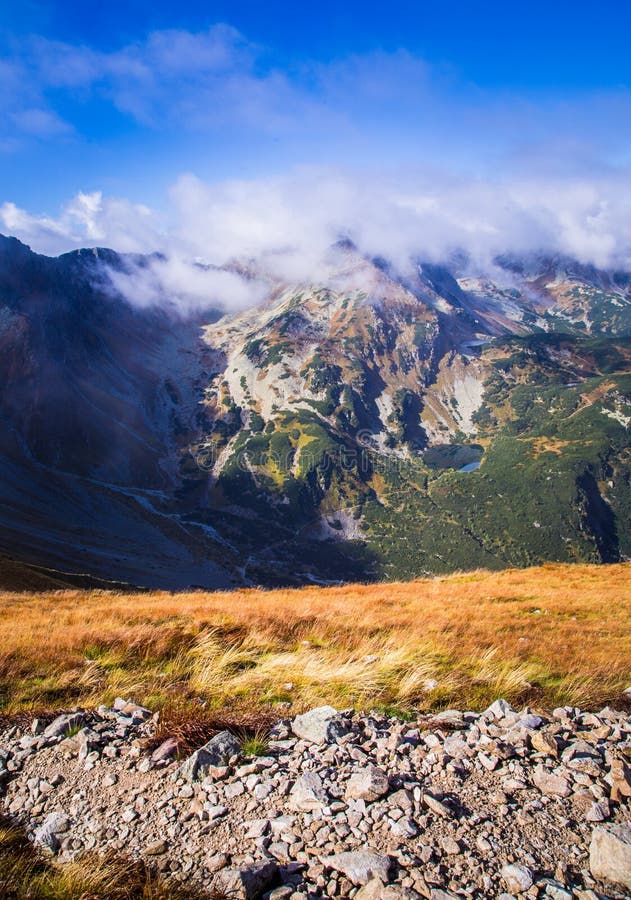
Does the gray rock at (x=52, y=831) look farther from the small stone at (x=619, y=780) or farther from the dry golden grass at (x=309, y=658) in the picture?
the small stone at (x=619, y=780)

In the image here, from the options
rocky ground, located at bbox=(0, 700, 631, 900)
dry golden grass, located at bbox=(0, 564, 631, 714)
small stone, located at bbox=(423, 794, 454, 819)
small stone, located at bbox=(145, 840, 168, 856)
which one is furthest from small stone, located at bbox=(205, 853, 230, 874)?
dry golden grass, located at bbox=(0, 564, 631, 714)

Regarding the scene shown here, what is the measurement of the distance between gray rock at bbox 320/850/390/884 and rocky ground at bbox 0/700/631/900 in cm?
1

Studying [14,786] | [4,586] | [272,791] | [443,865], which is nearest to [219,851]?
[272,791]

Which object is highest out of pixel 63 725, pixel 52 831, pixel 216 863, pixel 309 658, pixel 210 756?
pixel 216 863

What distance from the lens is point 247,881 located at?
13.5 ft

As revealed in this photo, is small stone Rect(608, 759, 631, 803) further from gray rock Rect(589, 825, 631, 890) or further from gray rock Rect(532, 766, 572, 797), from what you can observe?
gray rock Rect(589, 825, 631, 890)

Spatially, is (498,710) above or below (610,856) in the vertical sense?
below

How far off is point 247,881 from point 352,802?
153cm

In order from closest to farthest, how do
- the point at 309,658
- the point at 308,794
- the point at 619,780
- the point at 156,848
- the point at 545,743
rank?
the point at 156,848, the point at 308,794, the point at 619,780, the point at 545,743, the point at 309,658

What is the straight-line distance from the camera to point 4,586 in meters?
40.5

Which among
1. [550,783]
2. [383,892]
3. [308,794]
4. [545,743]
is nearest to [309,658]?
[308,794]

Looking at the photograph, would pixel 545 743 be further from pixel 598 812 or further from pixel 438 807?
pixel 438 807

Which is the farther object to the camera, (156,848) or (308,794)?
(308,794)

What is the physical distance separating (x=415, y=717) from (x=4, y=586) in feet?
147
